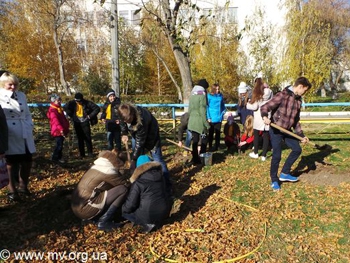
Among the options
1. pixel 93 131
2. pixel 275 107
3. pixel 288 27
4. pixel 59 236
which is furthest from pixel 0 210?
pixel 288 27

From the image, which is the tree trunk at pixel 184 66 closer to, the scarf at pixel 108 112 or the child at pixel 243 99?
the child at pixel 243 99

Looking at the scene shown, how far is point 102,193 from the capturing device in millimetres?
3502

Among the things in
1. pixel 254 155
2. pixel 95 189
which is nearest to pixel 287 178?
pixel 254 155

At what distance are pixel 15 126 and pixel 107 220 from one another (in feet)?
6.12

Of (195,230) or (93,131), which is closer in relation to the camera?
(195,230)

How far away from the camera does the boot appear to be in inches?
140

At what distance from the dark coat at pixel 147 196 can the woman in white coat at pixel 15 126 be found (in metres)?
1.80

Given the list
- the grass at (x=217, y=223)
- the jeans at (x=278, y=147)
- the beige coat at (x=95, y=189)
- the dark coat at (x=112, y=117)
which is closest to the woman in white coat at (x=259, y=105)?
the grass at (x=217, y=223)

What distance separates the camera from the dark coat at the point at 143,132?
401 centimetres

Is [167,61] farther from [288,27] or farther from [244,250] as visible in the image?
[244,250]

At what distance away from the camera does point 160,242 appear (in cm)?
340

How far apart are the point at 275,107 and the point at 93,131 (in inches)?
305

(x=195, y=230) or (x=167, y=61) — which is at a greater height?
(x=167, y=61)

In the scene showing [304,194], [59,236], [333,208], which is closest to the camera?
[59,236]
